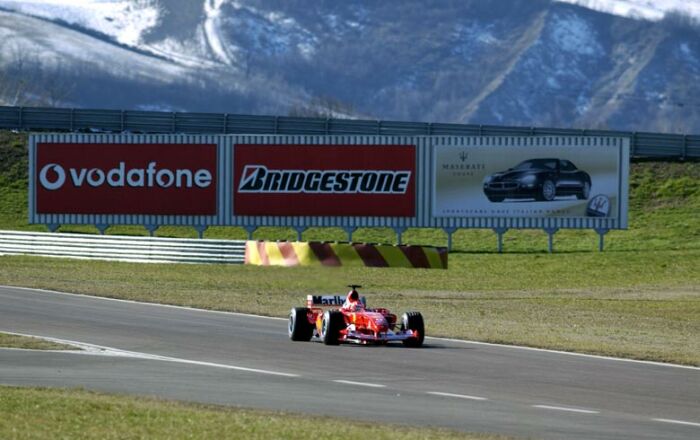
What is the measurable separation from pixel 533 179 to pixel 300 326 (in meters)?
30.8

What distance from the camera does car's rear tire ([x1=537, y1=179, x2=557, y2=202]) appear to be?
2110 inches

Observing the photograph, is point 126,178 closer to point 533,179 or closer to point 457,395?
point 533,179

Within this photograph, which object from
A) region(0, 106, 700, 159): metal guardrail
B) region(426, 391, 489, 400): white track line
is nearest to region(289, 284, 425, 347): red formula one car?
region(426, 391, 489, 400): white track line

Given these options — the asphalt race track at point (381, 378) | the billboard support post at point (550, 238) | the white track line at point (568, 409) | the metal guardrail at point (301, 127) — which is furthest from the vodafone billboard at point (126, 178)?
the white track line at point (568, 409)

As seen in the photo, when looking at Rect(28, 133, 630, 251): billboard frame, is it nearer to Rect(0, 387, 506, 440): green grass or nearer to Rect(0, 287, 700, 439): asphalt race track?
Rect(0, 287, 700, 439): asphalt race track

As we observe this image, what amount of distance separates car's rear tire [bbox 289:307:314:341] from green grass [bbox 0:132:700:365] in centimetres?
286

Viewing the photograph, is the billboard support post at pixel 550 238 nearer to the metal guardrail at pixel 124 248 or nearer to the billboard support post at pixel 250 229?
the billboard support post at pixel 250 229

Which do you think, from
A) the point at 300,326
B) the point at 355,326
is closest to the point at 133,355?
the point at 300,326

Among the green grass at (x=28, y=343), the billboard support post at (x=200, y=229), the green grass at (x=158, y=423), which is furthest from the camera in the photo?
the billboard support post at (x=200, y=229)

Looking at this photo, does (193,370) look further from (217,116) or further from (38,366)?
(217,116)

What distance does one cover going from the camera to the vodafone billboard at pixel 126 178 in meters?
54.8

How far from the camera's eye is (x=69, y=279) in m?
38.0

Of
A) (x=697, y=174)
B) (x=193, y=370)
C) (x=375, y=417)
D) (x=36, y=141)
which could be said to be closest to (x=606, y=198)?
(x=697, y=174)

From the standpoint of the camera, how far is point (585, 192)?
53.7 meters
